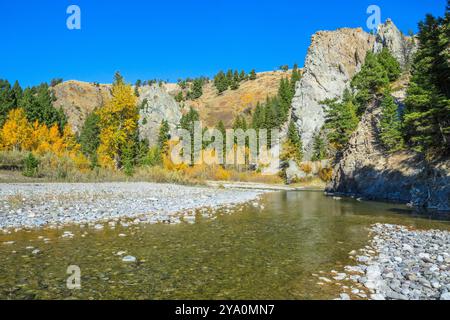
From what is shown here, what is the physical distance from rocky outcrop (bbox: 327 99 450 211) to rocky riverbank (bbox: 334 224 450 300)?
14729 millimetres

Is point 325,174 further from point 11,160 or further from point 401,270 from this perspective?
point 401,270

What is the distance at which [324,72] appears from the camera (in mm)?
113062

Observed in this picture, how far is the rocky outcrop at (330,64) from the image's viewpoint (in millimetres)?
101688

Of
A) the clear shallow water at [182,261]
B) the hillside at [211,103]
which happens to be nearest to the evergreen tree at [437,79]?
the clear shallow water at [182,261]

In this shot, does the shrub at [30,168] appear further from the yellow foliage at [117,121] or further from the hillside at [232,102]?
Result: the hillside at [232,102]

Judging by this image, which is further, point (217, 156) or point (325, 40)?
point (325, 40)

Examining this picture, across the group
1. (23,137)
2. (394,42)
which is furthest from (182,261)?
(394,42)

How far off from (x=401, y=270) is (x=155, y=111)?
140 metres

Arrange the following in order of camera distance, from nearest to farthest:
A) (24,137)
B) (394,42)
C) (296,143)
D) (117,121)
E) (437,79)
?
(437,79)
(117,121)
(24,137)
(296,143)
(394,42)

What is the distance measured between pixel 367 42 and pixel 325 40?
1792 centimetres

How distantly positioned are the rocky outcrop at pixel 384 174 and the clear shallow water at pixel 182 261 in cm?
1434

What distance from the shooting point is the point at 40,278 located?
23.5ft
